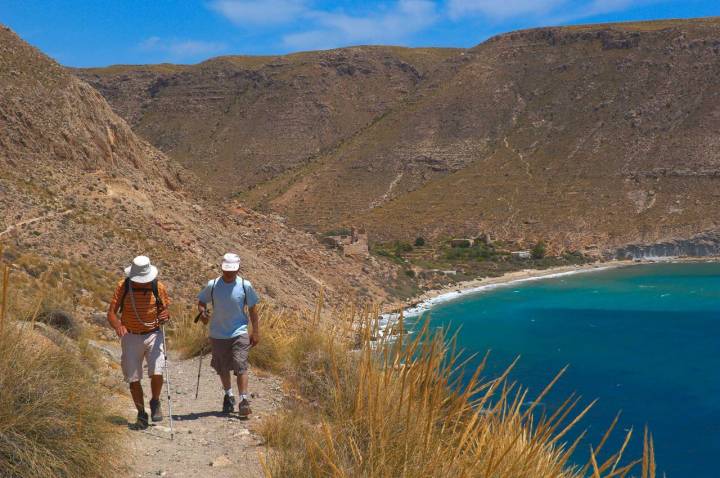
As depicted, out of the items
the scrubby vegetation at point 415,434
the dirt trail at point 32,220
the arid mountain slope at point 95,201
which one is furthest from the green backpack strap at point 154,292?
the dirt trail at point 32,220

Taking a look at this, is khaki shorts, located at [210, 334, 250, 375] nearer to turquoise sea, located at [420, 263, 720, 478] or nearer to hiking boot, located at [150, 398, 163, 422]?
hiking boot, located at [150, 398, 163, 422]

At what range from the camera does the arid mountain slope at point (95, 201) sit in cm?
1819

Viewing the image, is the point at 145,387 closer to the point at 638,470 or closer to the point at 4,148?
the point at 638,470

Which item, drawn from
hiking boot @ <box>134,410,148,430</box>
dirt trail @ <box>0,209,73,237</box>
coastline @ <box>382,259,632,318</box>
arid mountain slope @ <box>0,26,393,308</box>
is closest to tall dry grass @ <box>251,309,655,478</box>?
hiking boot @ <box>134,410,148,430</box>

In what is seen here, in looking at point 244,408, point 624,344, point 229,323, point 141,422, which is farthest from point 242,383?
point 624,344

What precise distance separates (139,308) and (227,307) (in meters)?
0.93

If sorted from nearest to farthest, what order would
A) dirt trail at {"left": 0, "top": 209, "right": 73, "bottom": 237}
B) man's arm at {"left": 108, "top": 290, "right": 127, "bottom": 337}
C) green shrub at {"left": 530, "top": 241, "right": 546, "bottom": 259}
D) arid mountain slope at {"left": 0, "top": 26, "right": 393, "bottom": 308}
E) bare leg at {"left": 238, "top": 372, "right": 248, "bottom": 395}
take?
man's arm at {"left": 108, "top": 290, "right": 127, "bottom": 337}
bare leg at {"left": 238, "top": 372, "right": 248, "bottom": 395}
dirt trail at {"left": 0, "top": 209, "right": 73, "bottom": 237}
arid mountain slope at {"left": 0, "top": 26, "right": 393, "bottom": 308}
green shrub at {"left": 530, "top": 241, "right": 546, "bottom": 259}

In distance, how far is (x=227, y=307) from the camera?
277 inches

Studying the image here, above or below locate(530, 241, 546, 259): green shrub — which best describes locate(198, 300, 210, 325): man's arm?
above

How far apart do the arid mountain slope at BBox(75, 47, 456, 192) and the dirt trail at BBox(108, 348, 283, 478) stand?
8391 cm

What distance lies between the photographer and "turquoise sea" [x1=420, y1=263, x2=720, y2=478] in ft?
70.9

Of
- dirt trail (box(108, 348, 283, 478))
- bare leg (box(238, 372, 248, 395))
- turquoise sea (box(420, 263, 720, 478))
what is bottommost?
turquoise sea (box(420, 263, 720, 478))

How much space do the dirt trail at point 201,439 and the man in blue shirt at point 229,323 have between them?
41 centimetres

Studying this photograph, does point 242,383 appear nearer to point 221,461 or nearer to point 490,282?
point 221,461
